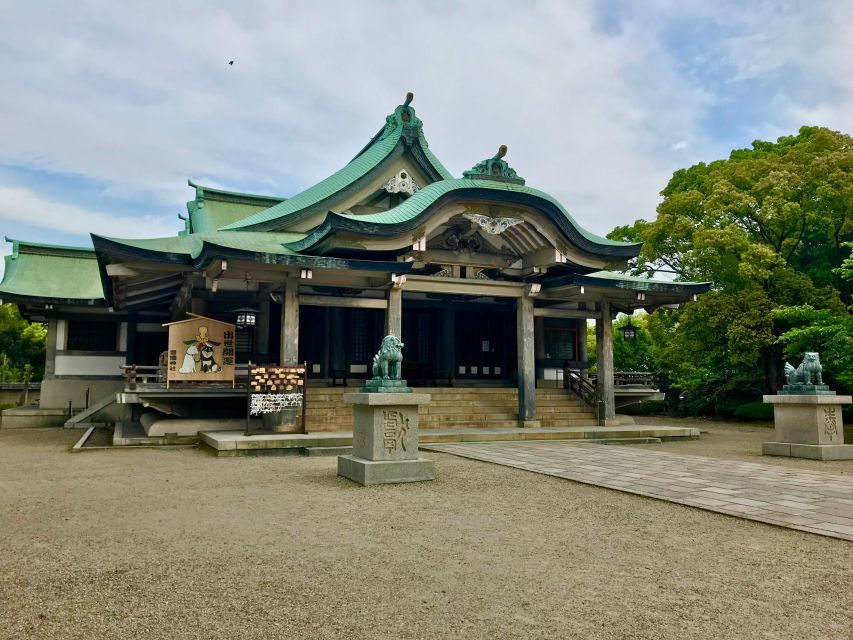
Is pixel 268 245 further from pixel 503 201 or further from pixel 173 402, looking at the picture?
pixel 503 201

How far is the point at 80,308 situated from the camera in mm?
21688

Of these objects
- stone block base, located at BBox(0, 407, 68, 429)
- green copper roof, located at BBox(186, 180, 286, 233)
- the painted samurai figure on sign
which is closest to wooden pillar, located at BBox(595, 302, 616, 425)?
the painted samurai figure on sign

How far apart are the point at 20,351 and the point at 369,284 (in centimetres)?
2915

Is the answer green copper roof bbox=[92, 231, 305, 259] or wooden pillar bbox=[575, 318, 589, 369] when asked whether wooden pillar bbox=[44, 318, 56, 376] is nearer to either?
green copper roof bbox=[92, 231, 305, 259]

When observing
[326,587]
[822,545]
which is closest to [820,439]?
[822,545]

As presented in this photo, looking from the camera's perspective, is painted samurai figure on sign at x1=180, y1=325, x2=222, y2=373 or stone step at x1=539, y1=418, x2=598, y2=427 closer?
painted samurai figure on sign at x1=180, y1=325, x2=222, y2=373

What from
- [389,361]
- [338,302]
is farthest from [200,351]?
[389,361]

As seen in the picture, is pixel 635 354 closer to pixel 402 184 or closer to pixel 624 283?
pixel 624 283

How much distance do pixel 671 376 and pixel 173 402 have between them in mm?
18963

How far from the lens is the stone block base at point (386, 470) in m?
8.39

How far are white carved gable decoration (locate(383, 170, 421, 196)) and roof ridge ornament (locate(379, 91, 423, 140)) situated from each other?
3.90 ft

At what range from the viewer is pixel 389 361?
8.95 meters

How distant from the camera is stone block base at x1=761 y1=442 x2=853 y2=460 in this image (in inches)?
452

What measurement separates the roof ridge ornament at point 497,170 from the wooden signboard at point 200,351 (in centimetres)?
707
